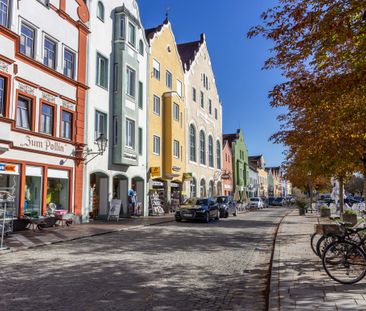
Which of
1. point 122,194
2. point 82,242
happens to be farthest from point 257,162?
point 82,242

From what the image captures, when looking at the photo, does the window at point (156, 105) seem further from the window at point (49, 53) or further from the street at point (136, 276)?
the street at point (136, 276)

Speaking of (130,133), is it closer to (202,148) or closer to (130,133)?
(130,133)

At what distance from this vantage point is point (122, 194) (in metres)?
26.9

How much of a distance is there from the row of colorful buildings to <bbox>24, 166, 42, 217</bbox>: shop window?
0.05m

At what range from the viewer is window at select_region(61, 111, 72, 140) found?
67.6 ft

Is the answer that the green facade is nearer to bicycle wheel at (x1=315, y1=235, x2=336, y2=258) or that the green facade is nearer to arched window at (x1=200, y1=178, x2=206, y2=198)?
arched window at (x1=200, y1=178, x2=206, y2=198)

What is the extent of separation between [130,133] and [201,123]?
18.5m

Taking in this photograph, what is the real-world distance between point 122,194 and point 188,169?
42.7 feet

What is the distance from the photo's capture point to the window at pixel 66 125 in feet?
67.6

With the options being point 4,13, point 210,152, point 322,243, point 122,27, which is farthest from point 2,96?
point 210,152

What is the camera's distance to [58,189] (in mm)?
20578

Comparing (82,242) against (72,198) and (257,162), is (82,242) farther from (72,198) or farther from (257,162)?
(257,162)

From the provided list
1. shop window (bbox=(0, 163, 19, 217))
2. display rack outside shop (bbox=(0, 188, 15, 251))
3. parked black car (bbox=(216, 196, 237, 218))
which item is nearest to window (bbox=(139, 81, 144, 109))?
parked black car (bbox=(216, 196, 237, 218))

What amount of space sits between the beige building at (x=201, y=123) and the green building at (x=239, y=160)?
11707 millimetres
